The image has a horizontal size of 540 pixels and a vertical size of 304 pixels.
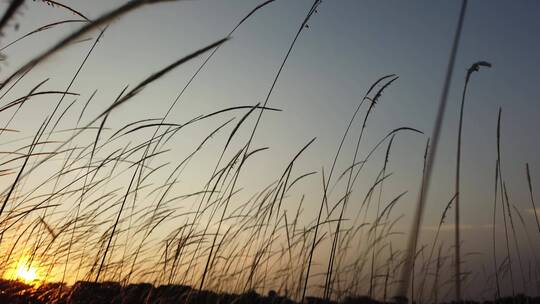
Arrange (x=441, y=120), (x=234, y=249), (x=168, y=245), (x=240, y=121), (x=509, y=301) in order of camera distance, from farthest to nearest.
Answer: (x=509, y=301)
(x=234, y=249)
(x=168, y=245)
(x=240, y=121)
(x=441, y=120)

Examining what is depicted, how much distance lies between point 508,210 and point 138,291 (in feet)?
8.07

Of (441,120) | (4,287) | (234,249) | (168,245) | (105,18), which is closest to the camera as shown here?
(105,18)

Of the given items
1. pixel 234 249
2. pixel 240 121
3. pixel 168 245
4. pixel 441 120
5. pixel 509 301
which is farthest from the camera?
pixel 509 301

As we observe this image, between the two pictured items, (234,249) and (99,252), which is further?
(234,249)

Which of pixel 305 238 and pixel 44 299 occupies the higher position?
pixel 305 238

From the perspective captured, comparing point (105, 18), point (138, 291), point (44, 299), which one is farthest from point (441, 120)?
point (138, 291)

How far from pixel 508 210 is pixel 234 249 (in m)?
1.73

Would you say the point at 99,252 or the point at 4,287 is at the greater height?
the point at 99,252

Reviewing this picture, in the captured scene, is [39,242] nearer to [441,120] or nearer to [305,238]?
[305,238]

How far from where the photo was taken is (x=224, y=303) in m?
3.12

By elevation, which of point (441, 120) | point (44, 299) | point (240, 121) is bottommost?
point (44, 299)

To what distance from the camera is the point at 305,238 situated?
123 inches

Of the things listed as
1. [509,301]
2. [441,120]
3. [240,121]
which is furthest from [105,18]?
[509,301]

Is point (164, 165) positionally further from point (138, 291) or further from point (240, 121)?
point (240, 121)
